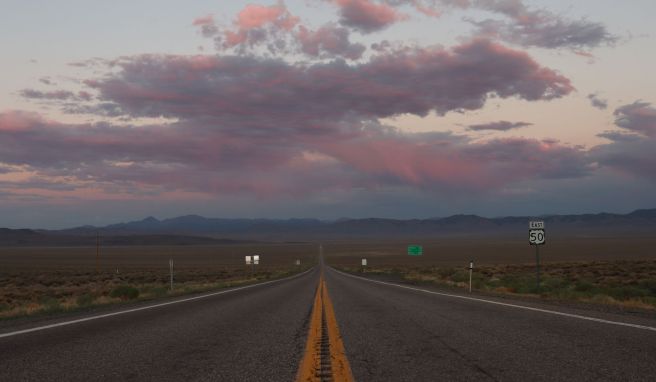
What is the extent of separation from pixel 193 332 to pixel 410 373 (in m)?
4.65

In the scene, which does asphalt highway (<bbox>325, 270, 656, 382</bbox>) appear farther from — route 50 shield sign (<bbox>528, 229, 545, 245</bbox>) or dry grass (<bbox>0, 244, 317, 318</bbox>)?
dry grass (<bbox>0, 244, 317, 318</bbox>)

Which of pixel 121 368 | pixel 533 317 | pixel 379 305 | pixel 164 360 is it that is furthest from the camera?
pixel 379 305

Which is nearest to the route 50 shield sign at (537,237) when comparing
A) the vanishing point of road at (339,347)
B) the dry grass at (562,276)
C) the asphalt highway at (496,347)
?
the dry grass at (562,276)

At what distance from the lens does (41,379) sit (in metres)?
5.41

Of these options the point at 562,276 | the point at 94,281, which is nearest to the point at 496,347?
the point at 562,276

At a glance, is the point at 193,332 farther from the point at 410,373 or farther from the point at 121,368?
the point at 410,373

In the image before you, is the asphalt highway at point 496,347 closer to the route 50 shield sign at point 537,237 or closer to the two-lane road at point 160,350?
the two-lane road at point 160,350

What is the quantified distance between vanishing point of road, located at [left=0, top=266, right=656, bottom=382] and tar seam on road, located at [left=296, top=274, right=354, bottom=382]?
0.05 feet

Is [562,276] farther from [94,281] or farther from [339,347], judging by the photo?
[94,281]

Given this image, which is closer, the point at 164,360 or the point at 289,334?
the point at 164,360

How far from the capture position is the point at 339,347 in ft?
23.3

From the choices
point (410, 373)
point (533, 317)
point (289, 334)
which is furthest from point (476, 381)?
point (533, 317)

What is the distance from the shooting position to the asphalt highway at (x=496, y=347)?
5.43 metres

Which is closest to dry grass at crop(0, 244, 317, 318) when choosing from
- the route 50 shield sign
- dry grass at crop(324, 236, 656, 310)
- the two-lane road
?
the two-lane road
